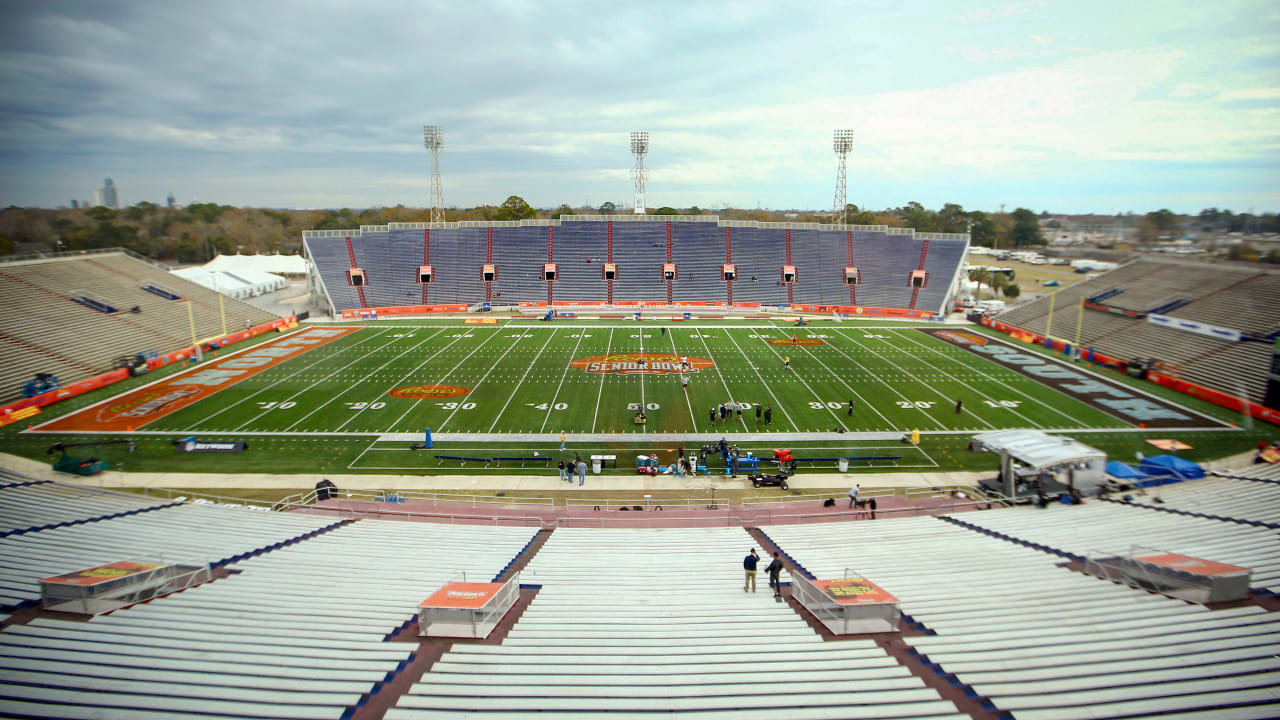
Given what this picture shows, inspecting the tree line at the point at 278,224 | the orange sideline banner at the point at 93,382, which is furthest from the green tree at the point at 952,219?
the orange sideline banner at the point at 93,382

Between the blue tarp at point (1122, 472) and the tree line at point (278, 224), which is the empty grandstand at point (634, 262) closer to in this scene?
the tree line at point (278, 224)

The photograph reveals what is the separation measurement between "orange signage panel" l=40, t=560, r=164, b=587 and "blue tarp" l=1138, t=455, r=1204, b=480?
26.4 meters

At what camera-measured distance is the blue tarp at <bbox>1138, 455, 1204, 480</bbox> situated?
19.3 metres

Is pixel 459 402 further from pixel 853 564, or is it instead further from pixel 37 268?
pixel 37 268

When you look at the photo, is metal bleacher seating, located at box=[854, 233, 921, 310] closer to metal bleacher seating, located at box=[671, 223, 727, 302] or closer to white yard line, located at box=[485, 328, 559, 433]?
metal bleacher seating, located at box=[671, 223, 727, 302]

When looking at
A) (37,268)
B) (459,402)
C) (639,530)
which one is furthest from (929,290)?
(37,268)

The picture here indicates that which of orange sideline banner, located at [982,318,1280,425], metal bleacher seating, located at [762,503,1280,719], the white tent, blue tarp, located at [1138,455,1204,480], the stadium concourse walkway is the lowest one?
the stadium concourse walkway

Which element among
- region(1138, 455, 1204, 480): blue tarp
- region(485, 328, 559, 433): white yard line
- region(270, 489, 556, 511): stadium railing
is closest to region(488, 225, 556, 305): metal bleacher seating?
region(485, 328, 559, 433): white yard line

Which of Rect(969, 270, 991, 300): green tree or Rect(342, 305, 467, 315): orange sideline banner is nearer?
Rect(342, 305, 467, 315): orange sideline banner

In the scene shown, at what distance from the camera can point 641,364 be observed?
117 ft

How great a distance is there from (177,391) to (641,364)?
78.4 feet

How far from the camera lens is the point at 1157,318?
38156 mm

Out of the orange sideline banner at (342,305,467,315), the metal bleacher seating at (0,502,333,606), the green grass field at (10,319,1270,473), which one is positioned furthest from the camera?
the orange sideline banner at (342,305,467,315)

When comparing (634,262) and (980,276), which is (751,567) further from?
(980,276)
